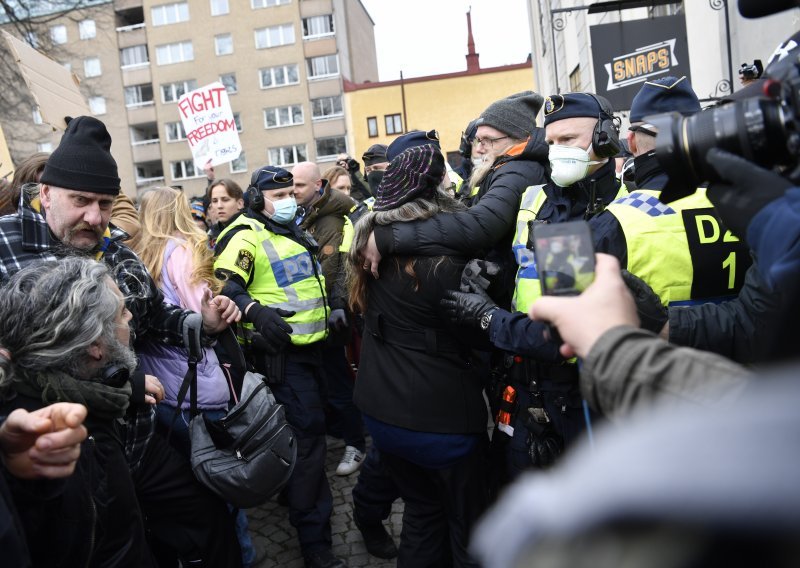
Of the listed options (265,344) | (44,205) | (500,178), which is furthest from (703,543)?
(265,344)

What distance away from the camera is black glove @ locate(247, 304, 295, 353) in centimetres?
341

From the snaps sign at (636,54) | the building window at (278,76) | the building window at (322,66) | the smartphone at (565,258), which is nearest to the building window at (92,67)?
the building window at (278,76)

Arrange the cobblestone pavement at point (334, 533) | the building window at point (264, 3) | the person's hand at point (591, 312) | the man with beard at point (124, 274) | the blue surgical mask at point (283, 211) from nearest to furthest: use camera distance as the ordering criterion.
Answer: the person's hand at point (591, 312)
the man with beard at point (124, 274)
the cobblestone pavement at point (334, 533)
the blue surgical mask at point (283, 211)
the building window at point (264, 3)

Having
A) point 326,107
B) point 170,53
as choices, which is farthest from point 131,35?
point 326,107

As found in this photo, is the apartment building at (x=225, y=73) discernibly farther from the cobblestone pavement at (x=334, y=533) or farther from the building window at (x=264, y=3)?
the cobblestone pavement at (x=334, y=533)

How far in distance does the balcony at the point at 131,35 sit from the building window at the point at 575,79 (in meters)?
39.8

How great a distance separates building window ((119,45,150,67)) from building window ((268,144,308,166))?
1241 centimetres

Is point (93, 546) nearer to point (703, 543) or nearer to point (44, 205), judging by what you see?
point (44, 205)

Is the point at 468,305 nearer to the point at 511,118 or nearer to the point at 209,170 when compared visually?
the point at 511,118

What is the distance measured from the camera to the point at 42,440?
61.4 inches

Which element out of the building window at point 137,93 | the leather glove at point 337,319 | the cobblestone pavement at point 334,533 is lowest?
the cobblestone pavement at point 334,533

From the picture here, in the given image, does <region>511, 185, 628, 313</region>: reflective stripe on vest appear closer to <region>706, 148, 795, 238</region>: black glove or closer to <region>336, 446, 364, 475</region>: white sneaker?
<region>706, 148, 795, 238</region>: black glove

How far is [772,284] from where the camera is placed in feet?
3.39

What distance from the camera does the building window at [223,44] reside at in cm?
4194
